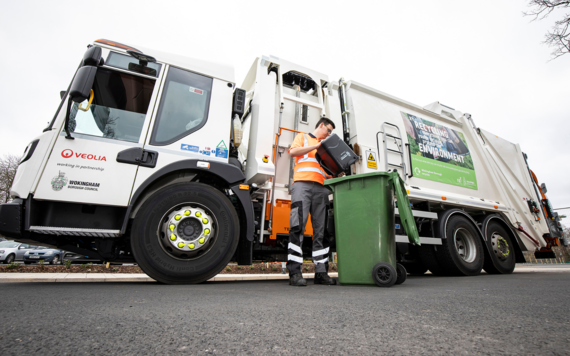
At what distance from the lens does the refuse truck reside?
2643 millimetres

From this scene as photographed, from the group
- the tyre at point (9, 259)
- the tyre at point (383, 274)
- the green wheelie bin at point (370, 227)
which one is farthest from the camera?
the tyre at point (9, 259)

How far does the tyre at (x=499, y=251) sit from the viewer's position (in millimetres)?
4949

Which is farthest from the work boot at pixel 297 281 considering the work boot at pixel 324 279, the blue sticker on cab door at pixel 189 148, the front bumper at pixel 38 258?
the front bumper at pixel 38 258

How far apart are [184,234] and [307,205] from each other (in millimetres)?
1335

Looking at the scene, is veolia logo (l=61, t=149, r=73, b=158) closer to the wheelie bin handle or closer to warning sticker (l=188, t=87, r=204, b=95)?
warning sticker (l=188, t=87, r=204, b=95)

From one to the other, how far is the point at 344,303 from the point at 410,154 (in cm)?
364

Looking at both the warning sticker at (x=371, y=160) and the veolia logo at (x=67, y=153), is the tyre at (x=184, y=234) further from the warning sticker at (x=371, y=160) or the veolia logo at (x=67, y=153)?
the warning sticker at (x=371, y=160)

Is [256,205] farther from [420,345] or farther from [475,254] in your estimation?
[475,254]

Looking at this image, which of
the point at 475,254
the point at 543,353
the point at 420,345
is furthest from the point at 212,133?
the point at 475,254

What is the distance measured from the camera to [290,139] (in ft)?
12.9

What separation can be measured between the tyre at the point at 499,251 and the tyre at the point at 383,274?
3222 mm

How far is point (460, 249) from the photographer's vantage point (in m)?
4.71

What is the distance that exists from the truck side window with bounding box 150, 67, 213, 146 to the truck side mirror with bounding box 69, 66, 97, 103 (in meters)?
0.65

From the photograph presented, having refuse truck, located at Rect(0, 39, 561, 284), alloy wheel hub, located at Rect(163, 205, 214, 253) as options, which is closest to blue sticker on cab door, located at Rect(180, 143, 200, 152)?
refuse truck, located at Rect(0, 39, 561, 284)
